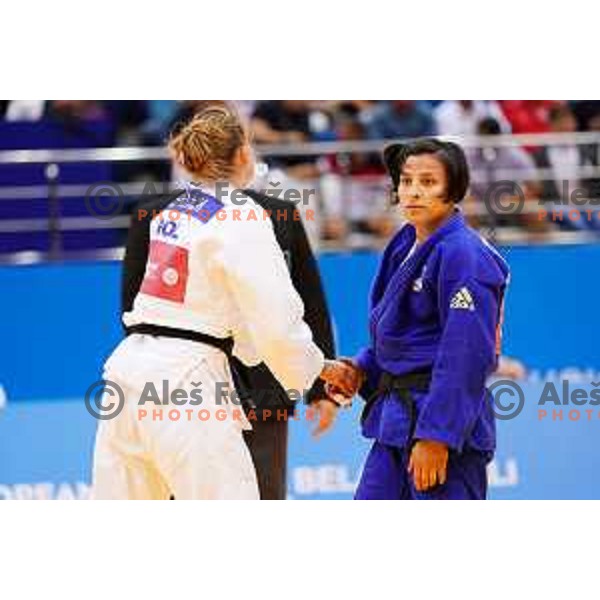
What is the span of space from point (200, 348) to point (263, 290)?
1.03 feet

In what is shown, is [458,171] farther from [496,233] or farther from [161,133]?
[161,133]

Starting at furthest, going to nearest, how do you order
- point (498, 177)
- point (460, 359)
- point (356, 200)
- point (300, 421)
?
point (498, 177) → point (356, 200) → point (300, 421) → point (460, 359)

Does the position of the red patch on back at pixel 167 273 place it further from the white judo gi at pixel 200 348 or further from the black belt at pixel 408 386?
the black belt at pixel 408 386

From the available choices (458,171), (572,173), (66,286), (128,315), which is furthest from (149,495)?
(572,173)

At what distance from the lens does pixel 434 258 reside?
420cm

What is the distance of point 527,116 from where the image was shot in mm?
7289

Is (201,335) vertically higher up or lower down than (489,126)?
lower down

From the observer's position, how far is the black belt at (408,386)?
13.8ft

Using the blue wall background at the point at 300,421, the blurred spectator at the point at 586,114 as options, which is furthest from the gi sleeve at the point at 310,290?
the blurred spectator at the point at 586,114

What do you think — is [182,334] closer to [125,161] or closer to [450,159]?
[450,159]

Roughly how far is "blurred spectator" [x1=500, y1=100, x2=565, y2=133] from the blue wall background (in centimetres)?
88

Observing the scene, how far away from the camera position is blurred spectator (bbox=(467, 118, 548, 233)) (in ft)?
22.9

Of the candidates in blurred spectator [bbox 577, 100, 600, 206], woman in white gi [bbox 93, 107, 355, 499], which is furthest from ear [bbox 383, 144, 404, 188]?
blurred spectator [bbox 577, 100, 600, 206]

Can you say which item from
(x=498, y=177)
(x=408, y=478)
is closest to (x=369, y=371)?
(x=408, y=478)
